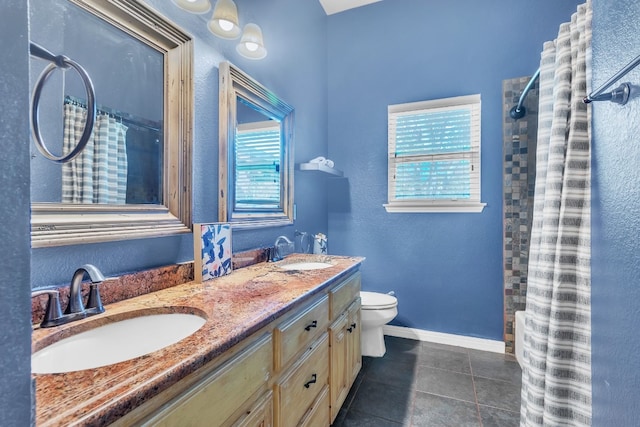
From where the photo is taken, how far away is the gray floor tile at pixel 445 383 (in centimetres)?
189

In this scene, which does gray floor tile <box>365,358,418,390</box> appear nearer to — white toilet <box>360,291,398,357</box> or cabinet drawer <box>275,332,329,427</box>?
white toilet <box>360,291,398,357</box>

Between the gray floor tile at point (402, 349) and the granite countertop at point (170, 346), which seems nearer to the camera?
the granite countertop at point (170, 346)

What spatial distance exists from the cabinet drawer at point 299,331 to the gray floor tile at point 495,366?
4.84ft

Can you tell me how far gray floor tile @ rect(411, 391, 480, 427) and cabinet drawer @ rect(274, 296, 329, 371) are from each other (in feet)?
2.81

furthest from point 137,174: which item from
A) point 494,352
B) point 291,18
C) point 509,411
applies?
point 494,352

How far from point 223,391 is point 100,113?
1.00 metres

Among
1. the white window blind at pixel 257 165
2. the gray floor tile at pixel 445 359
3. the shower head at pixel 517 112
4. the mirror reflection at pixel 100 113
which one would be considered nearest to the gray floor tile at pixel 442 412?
the gray floor tile at pixel 445 359

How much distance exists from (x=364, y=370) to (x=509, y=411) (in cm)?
89

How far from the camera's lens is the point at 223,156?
1566mm

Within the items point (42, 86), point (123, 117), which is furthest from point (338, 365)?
point (42, 86)

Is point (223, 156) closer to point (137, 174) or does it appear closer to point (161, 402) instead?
point (137, 174)

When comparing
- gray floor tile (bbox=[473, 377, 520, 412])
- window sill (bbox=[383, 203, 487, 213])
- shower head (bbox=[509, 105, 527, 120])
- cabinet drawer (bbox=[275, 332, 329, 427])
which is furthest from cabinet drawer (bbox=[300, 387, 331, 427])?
shower head (bbox=[509, 105, 527, 120])

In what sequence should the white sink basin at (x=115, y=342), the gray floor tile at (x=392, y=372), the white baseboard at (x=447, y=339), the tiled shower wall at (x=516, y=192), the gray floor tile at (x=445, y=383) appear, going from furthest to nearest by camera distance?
the white baseboard at (x=447, y=339) → the tiled shower wall at (x=516, y=192) → the gray floor tile at (x=392, y=372) → the gray floor tile at (x=445, y=383) → the white sink basin at (x=115, y=342)

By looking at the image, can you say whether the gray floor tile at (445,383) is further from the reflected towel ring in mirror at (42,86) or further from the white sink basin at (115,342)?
the reflected towel ring in mirror at (42,86)
